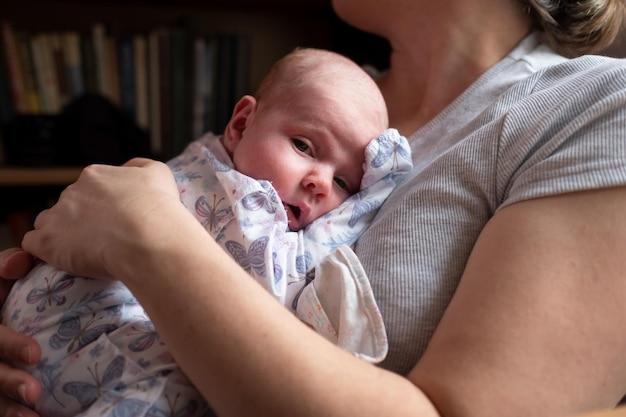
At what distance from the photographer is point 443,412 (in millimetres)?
622

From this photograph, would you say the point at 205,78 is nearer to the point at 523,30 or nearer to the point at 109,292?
the point at 523,30

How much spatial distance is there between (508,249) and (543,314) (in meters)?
0.08

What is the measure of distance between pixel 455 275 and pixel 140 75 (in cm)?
177

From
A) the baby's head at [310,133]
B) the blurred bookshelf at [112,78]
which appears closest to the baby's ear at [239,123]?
the baby's head at [310,133]

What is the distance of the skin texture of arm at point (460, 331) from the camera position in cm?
61

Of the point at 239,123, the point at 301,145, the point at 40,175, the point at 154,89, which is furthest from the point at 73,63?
the point at 301,145

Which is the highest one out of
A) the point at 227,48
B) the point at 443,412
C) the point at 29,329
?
the point at 443,412

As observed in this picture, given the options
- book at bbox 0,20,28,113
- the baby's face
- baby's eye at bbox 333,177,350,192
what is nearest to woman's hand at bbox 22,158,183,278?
the baby's face

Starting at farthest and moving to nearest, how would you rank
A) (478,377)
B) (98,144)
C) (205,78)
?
(205,78), (98,144), (478,377)

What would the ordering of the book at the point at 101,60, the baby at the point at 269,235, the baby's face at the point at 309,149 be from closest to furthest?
the baby at the point at 269,235 → the baby's face at the point at 309,149 → the book at the point at 101,60

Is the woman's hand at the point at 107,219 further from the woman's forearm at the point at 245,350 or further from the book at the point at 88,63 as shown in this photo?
the book at the point at 88,63

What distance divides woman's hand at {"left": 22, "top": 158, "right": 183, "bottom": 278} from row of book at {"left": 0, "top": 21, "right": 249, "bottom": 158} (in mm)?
1464

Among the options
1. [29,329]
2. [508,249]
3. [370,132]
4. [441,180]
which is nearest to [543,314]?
[508,249]

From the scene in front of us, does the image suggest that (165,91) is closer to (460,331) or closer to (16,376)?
(16,376)
